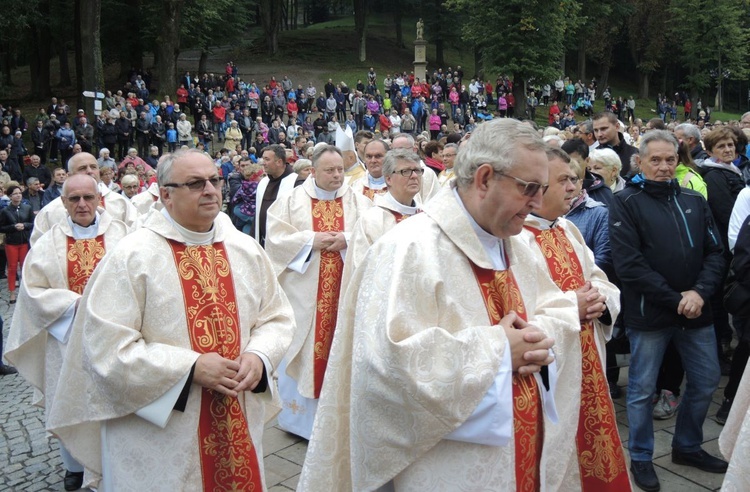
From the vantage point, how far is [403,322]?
8.25ft

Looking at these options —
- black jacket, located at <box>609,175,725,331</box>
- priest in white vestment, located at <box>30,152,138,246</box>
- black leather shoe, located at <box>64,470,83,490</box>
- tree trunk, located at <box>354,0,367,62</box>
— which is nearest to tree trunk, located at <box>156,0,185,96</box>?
tree trunk, located at <box>354,0,367,62</box>

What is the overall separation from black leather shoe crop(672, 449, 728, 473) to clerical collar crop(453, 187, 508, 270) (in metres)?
2.71

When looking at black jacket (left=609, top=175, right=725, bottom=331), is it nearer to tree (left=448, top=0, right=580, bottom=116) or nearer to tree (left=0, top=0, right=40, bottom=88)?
tree (left=0, top=0, right=40, bottom=88)

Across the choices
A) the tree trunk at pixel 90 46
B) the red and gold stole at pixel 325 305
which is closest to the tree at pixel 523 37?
the tree trunk at pixel 90 46

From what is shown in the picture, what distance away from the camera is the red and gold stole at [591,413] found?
384cm

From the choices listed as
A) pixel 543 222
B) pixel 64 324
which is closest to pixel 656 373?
pixel 543 222

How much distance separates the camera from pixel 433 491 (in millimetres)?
2562

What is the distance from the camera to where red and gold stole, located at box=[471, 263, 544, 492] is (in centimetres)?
272

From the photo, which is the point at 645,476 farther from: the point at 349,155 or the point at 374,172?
the point at 349,155

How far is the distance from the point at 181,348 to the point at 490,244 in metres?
1.48

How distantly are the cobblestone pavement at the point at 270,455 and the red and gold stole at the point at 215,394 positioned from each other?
52.8 inches

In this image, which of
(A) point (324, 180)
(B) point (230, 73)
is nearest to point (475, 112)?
(B) point (230, 73)

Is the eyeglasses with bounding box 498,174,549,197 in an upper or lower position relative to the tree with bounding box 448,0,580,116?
lower

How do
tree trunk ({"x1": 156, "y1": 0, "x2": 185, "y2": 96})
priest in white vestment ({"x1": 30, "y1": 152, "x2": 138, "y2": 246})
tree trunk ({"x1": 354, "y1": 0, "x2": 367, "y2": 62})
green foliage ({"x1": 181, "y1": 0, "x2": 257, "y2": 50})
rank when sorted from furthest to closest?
1. tree trunk ({"x1": 354, "y1": 0, "x2": 367, "y2": 62})
2. green foliage ({"x1": 181, "y1": 0, "x2": 257, "y2": 50})
3. tree trunk ({"x1": 156, "y1": 0, "x2": 185, "y2": 96})
4. priest in white vestment ({"x1": 30, "y1": 152, "x2": 138, "y2": 246})
